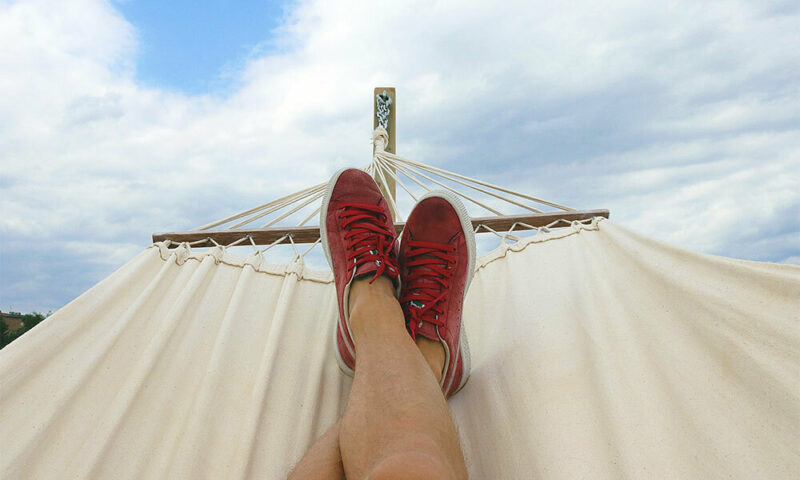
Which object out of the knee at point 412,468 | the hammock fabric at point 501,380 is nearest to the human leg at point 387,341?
the knee at point 412,468

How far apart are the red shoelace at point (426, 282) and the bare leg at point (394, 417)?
95mm

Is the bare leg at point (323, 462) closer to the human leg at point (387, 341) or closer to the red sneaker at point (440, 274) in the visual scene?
the human leg at point (387, 341)

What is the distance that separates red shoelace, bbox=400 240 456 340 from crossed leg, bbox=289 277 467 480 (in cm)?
8

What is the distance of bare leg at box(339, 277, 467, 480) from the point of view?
1.61ft

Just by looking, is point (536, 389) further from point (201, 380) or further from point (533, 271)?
point (201, 380)

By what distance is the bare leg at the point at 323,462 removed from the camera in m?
0.60

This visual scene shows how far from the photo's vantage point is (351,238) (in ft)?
3.17

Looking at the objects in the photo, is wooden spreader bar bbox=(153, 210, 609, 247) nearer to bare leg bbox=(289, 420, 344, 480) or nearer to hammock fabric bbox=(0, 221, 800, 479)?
hammock fabric bbox=(0, 221, 800, 479)

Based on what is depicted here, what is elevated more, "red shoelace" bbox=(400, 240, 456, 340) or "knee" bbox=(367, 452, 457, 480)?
"red shoelace" bbox=(400, 240, 456, 340)

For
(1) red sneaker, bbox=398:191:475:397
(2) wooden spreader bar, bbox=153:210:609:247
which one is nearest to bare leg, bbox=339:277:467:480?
(1) red sneaker, bbox=398:191:475:397

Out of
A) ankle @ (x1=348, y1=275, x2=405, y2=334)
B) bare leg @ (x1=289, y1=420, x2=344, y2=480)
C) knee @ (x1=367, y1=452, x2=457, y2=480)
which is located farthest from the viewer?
ankle @ (x1=348, y1=275, x2=405, y2=334)

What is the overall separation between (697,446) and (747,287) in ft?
1.09

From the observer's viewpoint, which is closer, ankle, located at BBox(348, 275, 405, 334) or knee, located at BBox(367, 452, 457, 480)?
knee, located at BBox(367, 452, 457, 480)

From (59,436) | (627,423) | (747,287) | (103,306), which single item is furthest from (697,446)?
(103,306)
